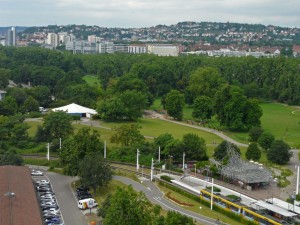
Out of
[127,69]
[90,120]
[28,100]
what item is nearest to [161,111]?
[90,120]

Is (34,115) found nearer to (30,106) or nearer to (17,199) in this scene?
(30,106)

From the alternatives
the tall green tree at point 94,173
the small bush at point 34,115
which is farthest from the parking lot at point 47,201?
the small bush at point 34,115

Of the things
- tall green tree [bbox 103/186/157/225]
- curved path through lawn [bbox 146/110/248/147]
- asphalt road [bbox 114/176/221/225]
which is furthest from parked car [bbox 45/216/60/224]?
curved path through lawn [bbox 146/110/248/147]

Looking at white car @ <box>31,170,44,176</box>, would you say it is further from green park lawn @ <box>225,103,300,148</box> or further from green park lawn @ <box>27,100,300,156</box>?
green park lawn @ <box>225,103,300,148</box>

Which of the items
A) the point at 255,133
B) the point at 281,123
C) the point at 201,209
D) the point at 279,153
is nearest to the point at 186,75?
the point at 281,123

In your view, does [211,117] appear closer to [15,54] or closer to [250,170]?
[250,170]
